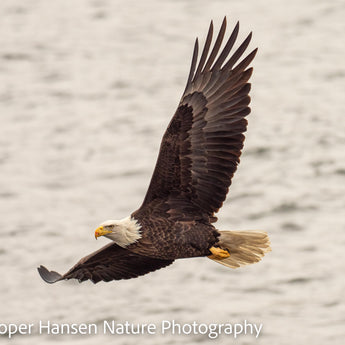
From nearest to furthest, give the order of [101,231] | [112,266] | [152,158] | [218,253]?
[101,231] < [218,253] < [112,266] < [152,158]

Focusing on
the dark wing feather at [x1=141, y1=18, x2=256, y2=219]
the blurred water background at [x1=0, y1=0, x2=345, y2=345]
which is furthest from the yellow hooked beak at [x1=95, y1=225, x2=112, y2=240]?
the blurred water background at [x1=0, y1=0, x2=345, y2=345]

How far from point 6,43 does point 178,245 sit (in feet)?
73.8

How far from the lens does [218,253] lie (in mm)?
12414

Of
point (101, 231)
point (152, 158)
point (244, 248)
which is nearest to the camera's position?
point (101, 231)

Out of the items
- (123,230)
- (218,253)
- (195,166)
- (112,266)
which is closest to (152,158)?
(112,266)

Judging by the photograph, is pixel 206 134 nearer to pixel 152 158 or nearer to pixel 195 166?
pixel 195 166

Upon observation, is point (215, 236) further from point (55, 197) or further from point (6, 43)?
point (6, 43)

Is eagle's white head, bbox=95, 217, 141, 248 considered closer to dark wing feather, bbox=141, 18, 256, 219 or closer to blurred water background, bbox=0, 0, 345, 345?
dark wing feather, bbox=141, 18, 256, 219

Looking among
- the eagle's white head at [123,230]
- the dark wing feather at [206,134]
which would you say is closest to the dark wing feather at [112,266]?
the eagle's white head at [123,230]

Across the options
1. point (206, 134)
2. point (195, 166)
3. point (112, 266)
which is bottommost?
point (112, 266)

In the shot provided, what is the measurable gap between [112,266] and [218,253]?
148cm

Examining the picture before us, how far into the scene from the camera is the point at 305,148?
28234mm

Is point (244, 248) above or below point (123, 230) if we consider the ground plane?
below

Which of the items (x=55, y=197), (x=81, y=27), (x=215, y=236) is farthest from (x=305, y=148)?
(x=215, y=236)
